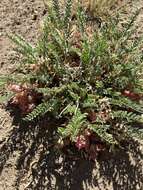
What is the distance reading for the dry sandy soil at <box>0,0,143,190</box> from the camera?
301 cm

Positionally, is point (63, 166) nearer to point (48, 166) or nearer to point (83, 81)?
point (48, 166)

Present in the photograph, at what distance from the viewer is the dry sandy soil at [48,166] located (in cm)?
301

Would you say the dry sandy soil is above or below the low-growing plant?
below

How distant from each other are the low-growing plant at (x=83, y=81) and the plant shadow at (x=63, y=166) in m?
0.09

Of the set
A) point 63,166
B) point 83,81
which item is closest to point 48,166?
point 63,166

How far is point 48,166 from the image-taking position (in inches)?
120

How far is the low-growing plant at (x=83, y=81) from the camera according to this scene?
9.69ft

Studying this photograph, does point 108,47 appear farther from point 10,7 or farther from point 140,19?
point 10,7

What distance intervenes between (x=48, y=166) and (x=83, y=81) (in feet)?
2.01

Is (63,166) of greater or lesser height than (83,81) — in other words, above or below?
below

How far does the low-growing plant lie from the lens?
295 centimetres

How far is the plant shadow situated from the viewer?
3.01 meters

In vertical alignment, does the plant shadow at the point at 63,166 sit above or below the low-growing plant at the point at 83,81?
below

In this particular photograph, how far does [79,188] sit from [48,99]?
0.62 m
